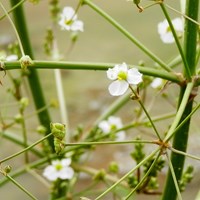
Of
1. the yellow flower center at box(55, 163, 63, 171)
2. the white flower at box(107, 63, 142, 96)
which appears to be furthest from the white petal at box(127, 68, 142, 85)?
the yellow flower center at box(55, 163, 63, 171)

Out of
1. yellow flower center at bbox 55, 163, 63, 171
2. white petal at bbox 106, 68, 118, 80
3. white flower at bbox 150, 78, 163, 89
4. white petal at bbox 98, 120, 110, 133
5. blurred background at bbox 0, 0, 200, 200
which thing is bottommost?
white petal at bbox 106, 68, 118, 80

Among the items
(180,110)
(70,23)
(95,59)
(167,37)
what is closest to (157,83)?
(167,37)

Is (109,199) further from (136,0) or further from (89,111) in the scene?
(136,0)

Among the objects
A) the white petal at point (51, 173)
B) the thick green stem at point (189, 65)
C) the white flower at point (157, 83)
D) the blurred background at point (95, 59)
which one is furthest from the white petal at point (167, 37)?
the blurred background at point (95, 59)

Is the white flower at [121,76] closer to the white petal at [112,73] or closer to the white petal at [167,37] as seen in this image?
the white petal at [112,73]

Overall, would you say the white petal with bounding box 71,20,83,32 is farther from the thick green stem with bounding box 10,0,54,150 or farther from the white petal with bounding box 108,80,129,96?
the white petal with bounding box 108,80,129,96

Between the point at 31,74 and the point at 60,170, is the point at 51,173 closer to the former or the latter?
the point at 60,170

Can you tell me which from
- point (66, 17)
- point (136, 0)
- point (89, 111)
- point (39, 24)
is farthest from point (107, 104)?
point (136, 0)

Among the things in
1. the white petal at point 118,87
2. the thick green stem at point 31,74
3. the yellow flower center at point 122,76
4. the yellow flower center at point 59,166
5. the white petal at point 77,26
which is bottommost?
the white petal at point 118,87
